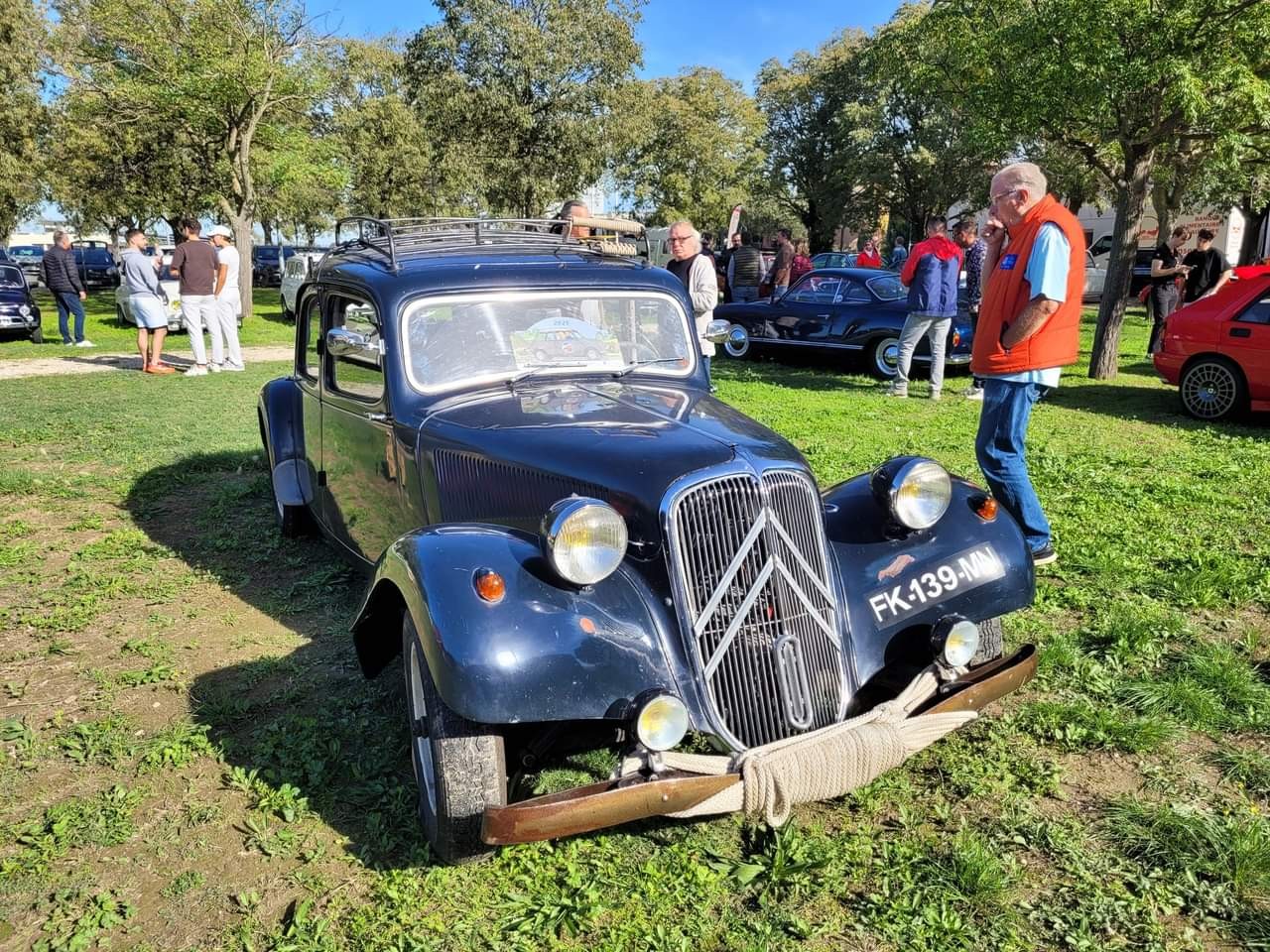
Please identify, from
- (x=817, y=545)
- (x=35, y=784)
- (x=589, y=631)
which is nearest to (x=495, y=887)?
(x=589, y=631)

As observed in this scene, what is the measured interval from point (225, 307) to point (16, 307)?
6.70 m

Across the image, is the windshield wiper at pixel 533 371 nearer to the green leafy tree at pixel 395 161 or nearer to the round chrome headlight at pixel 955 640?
the round chrome headlight at pixel 955 640

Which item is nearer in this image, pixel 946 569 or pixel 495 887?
pixel 495 887

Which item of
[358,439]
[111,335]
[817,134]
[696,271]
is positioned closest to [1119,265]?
[696,271]

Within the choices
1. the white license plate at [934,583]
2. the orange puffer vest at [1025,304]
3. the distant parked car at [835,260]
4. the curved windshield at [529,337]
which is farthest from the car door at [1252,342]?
the distant parked car at [835,260]

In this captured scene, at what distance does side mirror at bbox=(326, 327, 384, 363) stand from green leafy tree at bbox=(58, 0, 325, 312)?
1551 cm

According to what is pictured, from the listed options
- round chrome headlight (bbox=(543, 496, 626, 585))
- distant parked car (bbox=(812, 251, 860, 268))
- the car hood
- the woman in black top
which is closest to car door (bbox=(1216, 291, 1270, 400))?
the woman in black top

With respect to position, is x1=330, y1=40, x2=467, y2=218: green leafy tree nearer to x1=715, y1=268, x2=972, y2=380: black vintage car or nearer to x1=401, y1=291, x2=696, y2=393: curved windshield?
x1=715, y1=268, x2=972, y2=380: black vintage car

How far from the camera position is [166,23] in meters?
16.2

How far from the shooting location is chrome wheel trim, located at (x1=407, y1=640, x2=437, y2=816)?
2.71 metres

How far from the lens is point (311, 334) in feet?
16.4

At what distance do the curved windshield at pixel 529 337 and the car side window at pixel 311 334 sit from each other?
1.25m

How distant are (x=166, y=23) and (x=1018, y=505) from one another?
Result: 17946mm

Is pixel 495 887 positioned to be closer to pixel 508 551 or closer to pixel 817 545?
pixel 508 551
